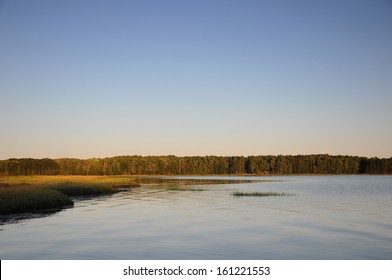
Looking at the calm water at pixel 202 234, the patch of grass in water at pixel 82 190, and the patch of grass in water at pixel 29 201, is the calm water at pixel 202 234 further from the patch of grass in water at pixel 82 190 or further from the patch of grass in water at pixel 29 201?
the patch of grass in water at pixel 82 190

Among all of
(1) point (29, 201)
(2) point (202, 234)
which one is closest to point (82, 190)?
(1) point (29, 201)

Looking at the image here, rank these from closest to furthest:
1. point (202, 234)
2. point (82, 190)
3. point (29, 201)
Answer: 1. point (202, 234)
2. point (29, 201)
3. point (82, 190)

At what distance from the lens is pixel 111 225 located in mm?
33875

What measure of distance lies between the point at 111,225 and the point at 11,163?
166 metres

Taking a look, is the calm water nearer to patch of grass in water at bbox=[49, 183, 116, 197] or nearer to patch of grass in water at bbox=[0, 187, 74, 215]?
patch of grass in water at bbox=[0, 187, 74, 215]

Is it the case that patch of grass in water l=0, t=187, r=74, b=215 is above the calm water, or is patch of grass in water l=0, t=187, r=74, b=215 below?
above

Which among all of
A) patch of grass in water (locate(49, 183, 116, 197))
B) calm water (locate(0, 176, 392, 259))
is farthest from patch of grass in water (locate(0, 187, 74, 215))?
patch of grass in water (locate(49, 183, 116, 197))

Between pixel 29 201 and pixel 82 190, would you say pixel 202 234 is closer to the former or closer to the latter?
pixel 29 201

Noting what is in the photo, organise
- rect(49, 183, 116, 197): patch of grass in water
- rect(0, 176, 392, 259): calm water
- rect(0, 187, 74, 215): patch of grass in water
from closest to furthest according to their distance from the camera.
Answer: rect(0, 176, 392, 259): calm water, rect(0, 187, 74, 215): patch of grass in water, rect(49, 183, 116, 197): patch of grass in water

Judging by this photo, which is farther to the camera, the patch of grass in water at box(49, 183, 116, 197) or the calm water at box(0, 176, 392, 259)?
the patch of grass in water at box(49, 183, 116, 197)

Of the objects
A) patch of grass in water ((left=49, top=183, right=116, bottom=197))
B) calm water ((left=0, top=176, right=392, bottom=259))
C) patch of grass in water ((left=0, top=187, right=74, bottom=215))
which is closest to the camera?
calm water ((left=0, top=176, right=392, bottom=259))

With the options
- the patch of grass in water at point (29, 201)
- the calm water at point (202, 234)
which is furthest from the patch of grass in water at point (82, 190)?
the calm water at point (202, 234)
